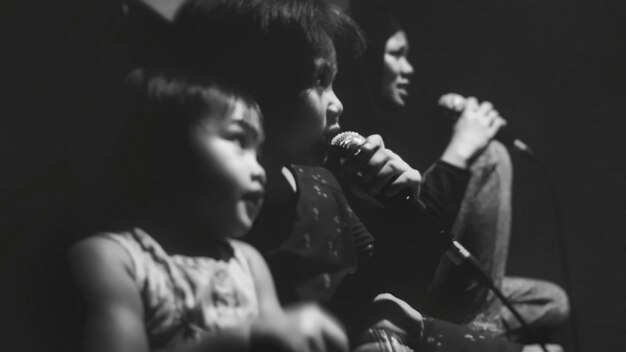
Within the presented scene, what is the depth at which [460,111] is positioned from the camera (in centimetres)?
130

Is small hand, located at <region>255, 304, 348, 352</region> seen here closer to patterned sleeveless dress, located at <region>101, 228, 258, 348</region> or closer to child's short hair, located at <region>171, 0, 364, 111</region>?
patterned sleeveless dress, located at <region>101, 228, 258, 348</region>

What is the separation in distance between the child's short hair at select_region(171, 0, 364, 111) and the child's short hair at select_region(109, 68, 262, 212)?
46 mm

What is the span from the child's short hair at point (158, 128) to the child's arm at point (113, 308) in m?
0.08

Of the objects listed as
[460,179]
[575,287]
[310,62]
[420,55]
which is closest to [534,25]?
[420,55]

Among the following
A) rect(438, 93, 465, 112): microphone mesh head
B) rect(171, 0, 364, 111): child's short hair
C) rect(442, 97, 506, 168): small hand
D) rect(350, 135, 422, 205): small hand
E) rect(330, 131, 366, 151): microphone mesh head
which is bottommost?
rect(442, 97, 506, 168): small hand

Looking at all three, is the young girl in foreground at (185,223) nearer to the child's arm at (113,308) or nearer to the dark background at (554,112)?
the child's arm at (113,308)

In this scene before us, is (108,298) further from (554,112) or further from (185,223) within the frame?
(554,112)

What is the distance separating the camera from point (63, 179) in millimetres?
764

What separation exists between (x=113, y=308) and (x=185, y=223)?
0.37 feet

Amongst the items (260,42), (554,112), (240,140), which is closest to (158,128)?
(240,140)

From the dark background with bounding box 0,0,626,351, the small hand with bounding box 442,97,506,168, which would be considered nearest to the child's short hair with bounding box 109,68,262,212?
the dark background with bounding box 0,0,626,351

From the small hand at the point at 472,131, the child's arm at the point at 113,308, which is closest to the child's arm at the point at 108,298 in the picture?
the child's arm at the point at 113,308

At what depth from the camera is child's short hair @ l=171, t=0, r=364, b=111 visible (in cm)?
79

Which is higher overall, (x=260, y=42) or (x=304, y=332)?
(x=260, y=42)
